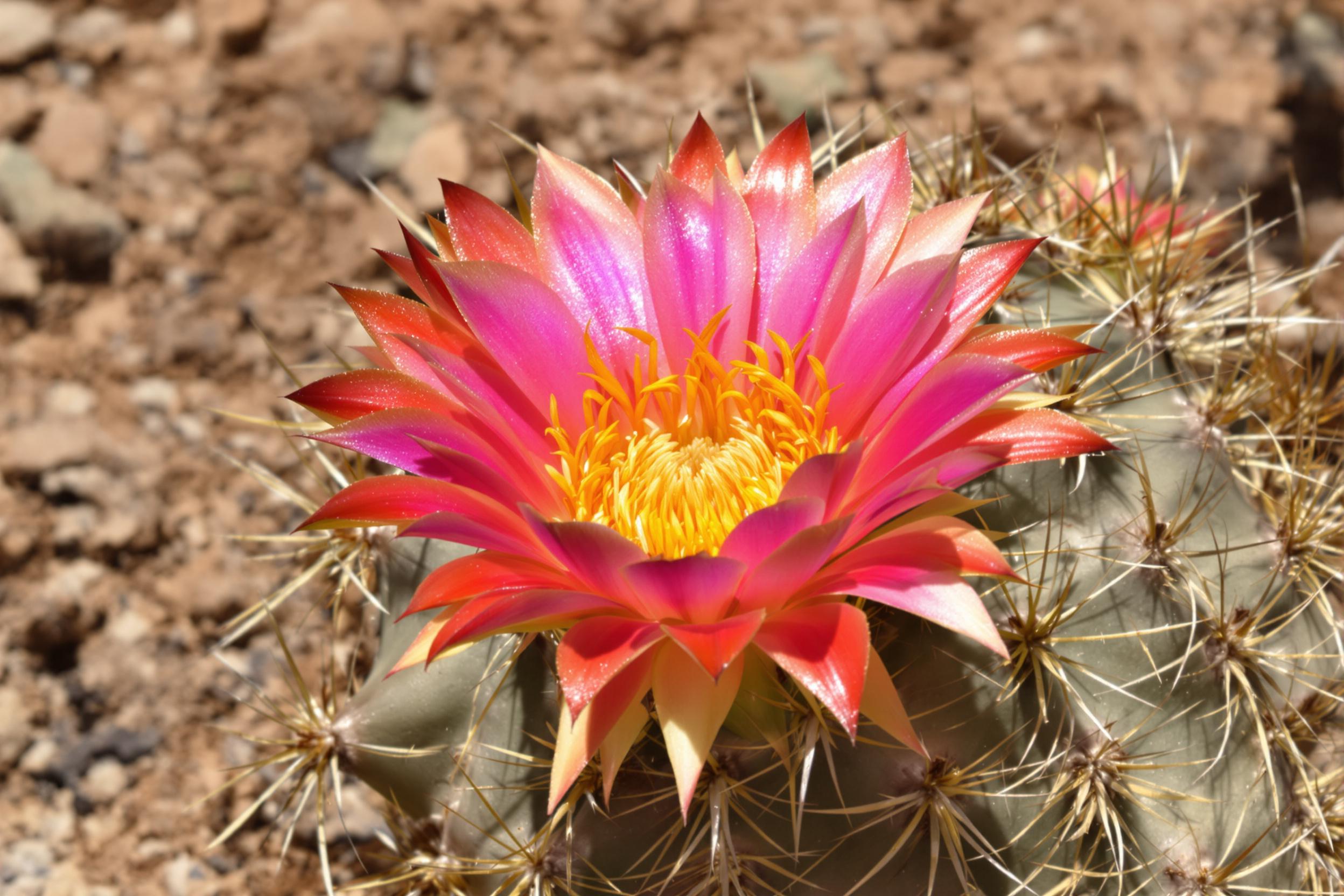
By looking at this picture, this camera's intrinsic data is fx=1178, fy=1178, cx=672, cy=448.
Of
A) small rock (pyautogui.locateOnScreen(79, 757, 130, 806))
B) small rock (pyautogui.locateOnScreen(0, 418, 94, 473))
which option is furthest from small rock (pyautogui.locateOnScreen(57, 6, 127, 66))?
small rock (pyautogui.locateOnScreen(79, 757, 130, 806))

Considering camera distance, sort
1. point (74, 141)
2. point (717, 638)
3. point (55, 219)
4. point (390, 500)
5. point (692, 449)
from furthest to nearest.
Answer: point (74, 141)
point (55, 219)
point (692, 449)
point (390, 500)
point (717, 638)

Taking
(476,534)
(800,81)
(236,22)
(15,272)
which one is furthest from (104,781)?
(800,81)

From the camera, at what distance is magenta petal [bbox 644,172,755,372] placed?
1119 mm

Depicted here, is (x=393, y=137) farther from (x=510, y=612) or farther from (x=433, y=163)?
(x=510, y=612)

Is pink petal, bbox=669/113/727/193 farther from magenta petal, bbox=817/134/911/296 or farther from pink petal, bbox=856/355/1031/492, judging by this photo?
pink petal, bbox=856/355/1031/492

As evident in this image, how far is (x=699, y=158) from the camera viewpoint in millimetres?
1178

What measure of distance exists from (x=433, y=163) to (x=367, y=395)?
4.98 feet

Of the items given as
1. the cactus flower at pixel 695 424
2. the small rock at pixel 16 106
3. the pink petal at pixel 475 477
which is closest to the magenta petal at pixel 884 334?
the cactus flower at pixel 695 424

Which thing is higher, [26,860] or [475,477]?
[475,477]

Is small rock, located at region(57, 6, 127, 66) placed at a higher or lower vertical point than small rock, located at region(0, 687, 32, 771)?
higher

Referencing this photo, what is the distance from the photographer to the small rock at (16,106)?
2.39m

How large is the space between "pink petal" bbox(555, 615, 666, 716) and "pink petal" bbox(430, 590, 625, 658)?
0.02m

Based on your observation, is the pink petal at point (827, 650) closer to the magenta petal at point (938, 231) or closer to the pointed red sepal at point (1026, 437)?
the pointed red sepal at point (1026, 437)

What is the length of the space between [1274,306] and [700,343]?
1.67 metres
